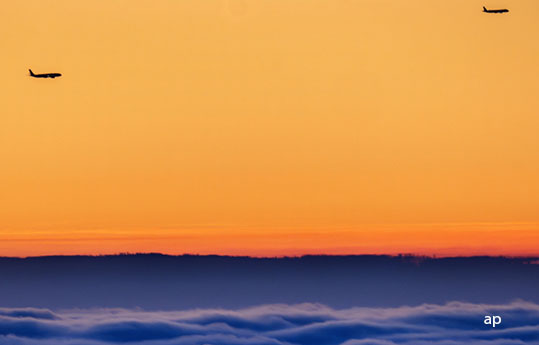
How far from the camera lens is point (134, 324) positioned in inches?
465

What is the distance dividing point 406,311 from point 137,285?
4100 millimetres

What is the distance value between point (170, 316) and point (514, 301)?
514cm

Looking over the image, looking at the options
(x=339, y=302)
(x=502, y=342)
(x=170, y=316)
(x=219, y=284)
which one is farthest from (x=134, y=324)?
(x=502, y=342)

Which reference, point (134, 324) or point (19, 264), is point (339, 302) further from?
point (19, 264)

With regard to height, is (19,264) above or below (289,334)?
above

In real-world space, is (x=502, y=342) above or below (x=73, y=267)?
below

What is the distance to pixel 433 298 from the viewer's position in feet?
37.6

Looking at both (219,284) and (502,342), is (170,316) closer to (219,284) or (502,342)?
(219,284)

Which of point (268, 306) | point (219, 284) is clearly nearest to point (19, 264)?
point (219, 284)

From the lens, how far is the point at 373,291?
11719 mm

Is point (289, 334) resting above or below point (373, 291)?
below

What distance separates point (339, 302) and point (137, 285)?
3.09 metres

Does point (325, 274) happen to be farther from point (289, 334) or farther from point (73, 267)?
point (73, 267)

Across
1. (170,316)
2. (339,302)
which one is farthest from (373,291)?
(170,316)
